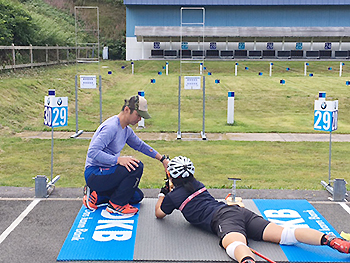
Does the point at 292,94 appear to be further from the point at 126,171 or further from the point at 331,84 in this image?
the point at 126,171

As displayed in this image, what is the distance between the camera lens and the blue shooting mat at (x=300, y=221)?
17.3 feet

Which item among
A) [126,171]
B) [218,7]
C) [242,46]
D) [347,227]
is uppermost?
[218,7]

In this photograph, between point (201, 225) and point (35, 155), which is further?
point (35, 155)

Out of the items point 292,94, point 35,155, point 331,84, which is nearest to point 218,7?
point 331,84

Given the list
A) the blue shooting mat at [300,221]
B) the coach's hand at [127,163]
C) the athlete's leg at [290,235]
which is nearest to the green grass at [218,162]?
the blue shooting mat at [300,221]

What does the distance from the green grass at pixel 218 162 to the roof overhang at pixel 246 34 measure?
3899cm

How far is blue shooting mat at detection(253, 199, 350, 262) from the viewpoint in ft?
17.3

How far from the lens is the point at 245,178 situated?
9242 mm

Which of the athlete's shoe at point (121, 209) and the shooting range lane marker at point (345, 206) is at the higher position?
the athlete's shoe at point (121, 209)

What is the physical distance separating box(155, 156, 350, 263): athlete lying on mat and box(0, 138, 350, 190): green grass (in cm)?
241

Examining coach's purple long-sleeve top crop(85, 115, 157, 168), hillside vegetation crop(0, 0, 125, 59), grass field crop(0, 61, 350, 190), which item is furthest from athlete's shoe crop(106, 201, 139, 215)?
hillside vegetation crop(0, 0, 125, 59)

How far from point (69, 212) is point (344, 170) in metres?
5.90

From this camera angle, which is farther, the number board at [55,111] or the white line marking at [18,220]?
the number board at [55,111]

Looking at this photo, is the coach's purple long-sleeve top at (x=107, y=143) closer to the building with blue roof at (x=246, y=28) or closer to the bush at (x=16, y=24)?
the bush at (x=16, y=24)
